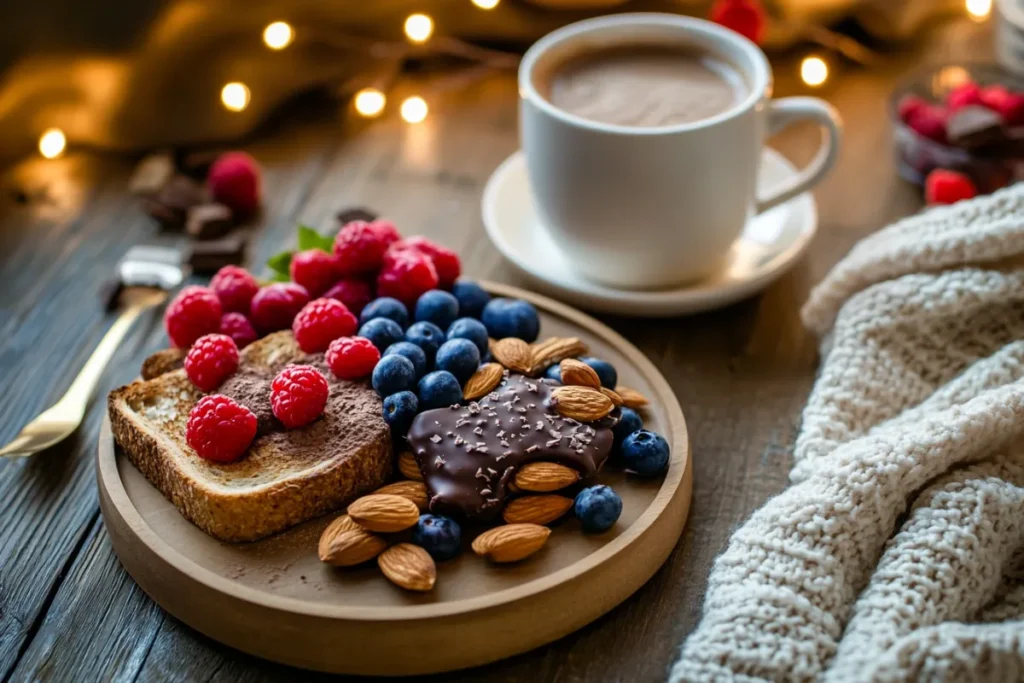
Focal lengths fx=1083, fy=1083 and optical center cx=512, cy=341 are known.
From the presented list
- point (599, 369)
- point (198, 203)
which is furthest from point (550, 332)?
point (198, 203)

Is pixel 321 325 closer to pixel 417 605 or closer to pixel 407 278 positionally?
pixel 407 278

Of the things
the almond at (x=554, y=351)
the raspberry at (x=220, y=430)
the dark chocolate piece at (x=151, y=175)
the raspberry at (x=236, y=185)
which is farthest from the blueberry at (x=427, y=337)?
the dark chocolate piece at (x=151, y=175)

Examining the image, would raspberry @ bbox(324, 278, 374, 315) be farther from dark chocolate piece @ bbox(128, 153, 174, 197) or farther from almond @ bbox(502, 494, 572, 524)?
dark chocolate piece @ bbox(128, 153, 174, 197)

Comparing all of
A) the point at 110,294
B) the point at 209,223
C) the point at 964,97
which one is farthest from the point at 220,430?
the point at 964,97

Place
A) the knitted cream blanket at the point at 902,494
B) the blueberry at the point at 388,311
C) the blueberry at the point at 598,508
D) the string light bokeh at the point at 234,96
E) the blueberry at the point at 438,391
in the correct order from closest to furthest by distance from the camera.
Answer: the knitted cream blanket at the point at 902,494 → the blueberry at the point at 598,508 → the blueberry at the point at 438,391 → the blueberry at the point at 388,311 → the string light bokeh at the point at 234,96

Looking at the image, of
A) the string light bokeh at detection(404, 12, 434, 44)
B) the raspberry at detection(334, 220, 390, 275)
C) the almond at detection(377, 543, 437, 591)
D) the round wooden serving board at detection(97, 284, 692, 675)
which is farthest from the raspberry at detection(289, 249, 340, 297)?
the string light bokeh at detection(404, 12, 434, 44)

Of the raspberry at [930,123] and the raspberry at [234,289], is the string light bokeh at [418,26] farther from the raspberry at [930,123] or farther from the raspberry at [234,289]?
the raspberry at [930,123]
